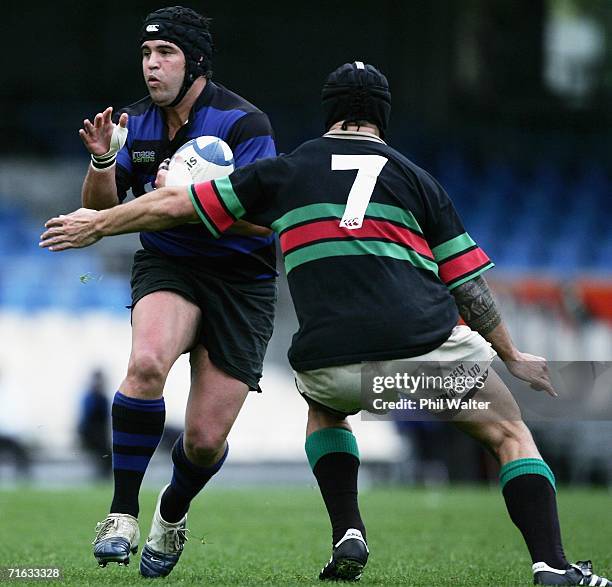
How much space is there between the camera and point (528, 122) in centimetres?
2570

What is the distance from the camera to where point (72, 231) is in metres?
5.27

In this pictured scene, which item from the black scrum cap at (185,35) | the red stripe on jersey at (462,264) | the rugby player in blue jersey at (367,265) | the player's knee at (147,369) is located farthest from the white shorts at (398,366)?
the black scrum cap at (185,35)

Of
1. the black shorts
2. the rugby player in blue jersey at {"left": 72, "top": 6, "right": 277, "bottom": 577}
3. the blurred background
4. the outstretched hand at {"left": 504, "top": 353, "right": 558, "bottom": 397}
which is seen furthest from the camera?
the blurred background

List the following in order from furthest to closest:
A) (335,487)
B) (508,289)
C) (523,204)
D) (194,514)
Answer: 1. (523,204)
2. (508,289)
3. (194,514)
4. (335,487)

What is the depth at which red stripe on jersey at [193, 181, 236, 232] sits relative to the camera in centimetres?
529

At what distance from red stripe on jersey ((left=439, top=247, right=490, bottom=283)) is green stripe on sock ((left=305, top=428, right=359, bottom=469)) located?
0.82 m

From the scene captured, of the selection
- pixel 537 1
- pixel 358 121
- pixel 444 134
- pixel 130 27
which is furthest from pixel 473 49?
pixel 358 121

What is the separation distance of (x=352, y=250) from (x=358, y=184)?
0.82 feet

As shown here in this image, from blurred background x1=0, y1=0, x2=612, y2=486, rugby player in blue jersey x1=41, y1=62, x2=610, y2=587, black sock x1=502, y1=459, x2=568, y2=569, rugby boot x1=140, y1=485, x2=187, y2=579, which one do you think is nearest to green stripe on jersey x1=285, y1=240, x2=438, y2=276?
rugby player in blue jersey x1=41, y1=62, x2=610, y2=587

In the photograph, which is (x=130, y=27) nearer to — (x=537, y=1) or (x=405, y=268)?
(x=537, y=1)

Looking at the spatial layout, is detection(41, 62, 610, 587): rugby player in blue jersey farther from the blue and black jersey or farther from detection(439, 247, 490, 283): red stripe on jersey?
the blue and black jersey

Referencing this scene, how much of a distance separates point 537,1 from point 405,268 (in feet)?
74.4

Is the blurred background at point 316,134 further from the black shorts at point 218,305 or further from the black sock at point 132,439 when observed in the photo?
the black sock at point 132,439

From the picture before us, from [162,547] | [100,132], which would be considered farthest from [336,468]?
[100,132]
